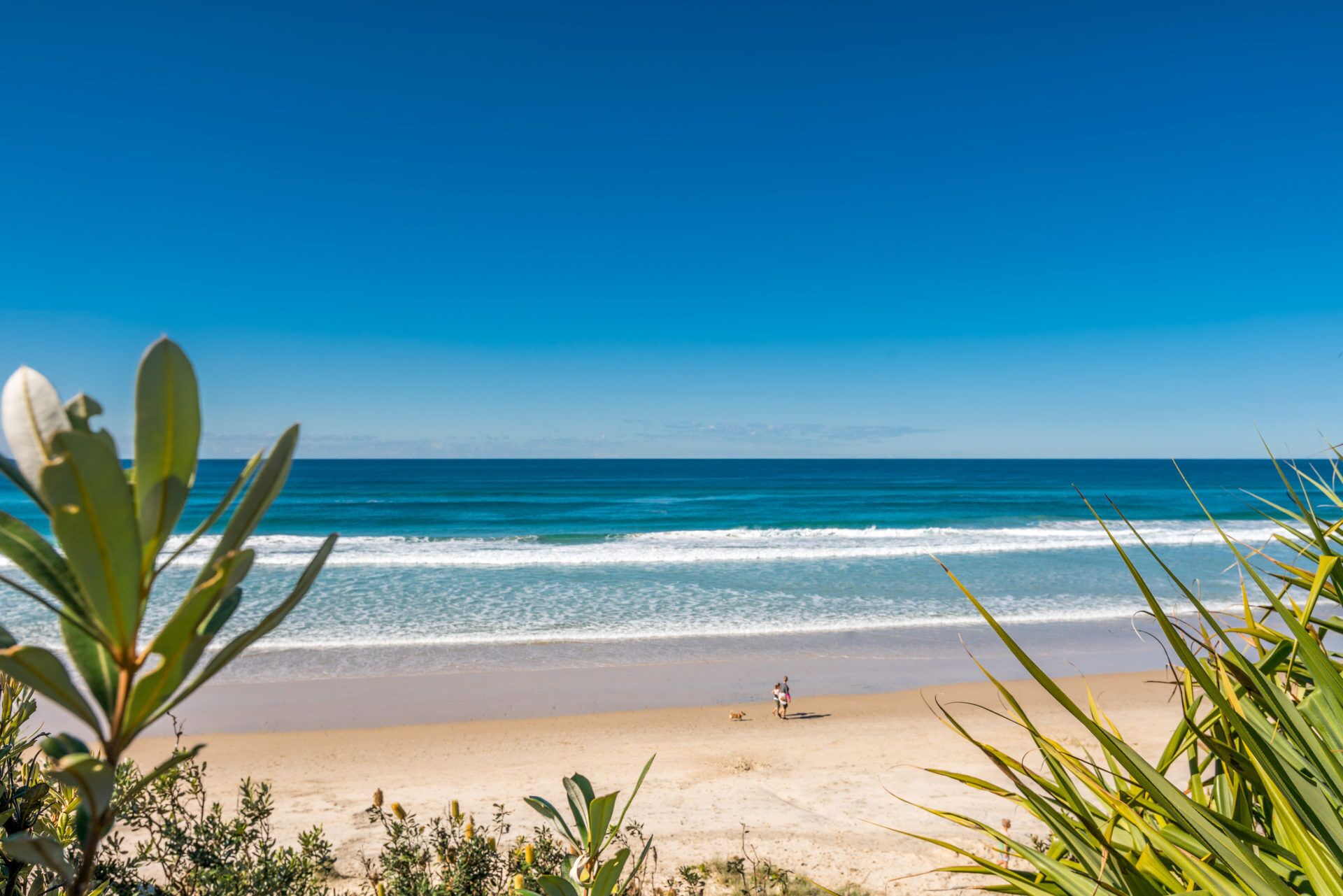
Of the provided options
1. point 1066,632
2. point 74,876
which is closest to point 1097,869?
point 74,876

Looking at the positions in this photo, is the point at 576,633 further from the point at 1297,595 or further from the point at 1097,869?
the point at 1297,595

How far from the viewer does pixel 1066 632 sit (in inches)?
579

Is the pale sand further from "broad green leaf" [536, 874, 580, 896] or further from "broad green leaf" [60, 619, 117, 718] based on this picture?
"broad green leaf" [60, 619, 117, 718]

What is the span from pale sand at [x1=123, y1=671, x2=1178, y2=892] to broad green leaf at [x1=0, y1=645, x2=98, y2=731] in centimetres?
615

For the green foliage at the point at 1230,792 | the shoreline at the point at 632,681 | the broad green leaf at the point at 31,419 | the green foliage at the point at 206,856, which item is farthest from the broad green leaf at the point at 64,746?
the shoreline at the point at 632,681

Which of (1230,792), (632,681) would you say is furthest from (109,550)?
(632,681)

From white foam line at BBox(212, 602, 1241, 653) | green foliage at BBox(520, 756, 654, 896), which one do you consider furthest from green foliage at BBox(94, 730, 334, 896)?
white foam line at BBox(212, 602, 1241, 653)

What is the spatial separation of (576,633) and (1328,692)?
45.3 feet

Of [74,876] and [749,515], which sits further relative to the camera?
[749,515]

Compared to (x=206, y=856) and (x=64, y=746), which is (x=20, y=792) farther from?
(x=206, y=856)

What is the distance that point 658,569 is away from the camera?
70.1ft

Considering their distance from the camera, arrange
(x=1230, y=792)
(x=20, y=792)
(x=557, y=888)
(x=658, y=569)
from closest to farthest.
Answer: (x=20, y=792), (x=557, y=888), (x=1230, y=792), (x=658, y=569)

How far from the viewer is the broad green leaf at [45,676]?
0.55 metres

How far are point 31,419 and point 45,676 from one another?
0.65 ft
